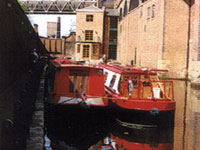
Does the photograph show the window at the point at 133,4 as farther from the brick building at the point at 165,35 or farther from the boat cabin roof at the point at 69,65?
the boat cabin roof at the point at 69,65

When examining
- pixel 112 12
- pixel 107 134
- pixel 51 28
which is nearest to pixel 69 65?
pixel 107 134

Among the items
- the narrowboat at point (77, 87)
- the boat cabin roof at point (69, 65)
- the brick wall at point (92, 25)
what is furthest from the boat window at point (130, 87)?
the brick wall at point (92, 25)

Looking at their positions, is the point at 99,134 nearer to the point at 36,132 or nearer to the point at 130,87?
the point at 130,87

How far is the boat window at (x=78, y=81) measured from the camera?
31.9ft

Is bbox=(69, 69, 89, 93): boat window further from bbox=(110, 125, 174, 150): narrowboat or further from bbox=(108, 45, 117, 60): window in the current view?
bbox=(108, 45, 117, 60): window

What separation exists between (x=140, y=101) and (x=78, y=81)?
6.91ft

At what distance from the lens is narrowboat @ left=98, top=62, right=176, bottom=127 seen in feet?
29.4

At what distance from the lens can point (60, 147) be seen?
7.08 meters

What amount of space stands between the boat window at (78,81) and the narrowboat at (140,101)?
924 mm

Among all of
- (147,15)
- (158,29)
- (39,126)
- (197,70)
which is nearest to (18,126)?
(39,126)

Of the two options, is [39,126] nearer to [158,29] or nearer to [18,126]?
[18,126]

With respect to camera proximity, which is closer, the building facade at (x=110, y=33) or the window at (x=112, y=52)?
the building facade at (x=110, y=33)

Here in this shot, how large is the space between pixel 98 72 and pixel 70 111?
1563 mm

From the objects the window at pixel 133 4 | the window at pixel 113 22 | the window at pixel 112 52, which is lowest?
the window at pixel 112 52
